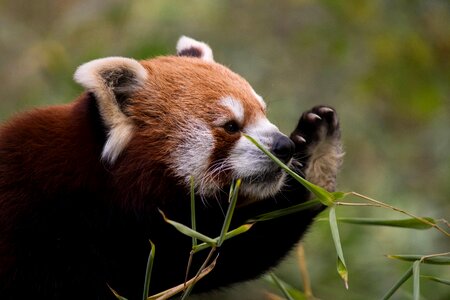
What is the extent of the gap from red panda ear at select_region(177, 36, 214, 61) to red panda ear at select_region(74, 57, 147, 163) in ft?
1.79

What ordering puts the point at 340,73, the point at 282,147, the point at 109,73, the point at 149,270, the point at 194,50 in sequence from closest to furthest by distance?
the point at 149,270
the point at 282,147
the point at 109,73
the point at 194,50
the point at 340,73

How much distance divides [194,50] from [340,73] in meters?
3.31

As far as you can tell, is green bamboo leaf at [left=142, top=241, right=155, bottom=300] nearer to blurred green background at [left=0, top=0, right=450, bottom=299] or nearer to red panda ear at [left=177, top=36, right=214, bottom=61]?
red panda ear at [left=177, top=36, right=214, bottom=61]

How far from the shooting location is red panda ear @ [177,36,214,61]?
13.8 feet

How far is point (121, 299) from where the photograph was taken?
11.0ft

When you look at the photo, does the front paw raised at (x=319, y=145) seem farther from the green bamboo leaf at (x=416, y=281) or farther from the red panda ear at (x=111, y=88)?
the green bamboo leaf at (x=416, y=281)

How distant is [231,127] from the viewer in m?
3.68

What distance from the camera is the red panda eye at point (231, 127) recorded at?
3674mm

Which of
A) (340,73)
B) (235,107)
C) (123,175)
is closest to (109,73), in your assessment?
(123,175)

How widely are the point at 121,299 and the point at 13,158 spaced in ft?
2.52

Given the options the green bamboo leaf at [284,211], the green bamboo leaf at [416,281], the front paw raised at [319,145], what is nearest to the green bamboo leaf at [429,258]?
the green bamboo leaf at [416,281]

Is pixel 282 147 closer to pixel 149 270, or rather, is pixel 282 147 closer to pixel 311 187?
pixel 311 187

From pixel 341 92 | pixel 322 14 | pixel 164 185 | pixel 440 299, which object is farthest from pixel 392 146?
pixel 164 185

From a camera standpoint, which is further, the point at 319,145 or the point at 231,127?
the point at 319,145
